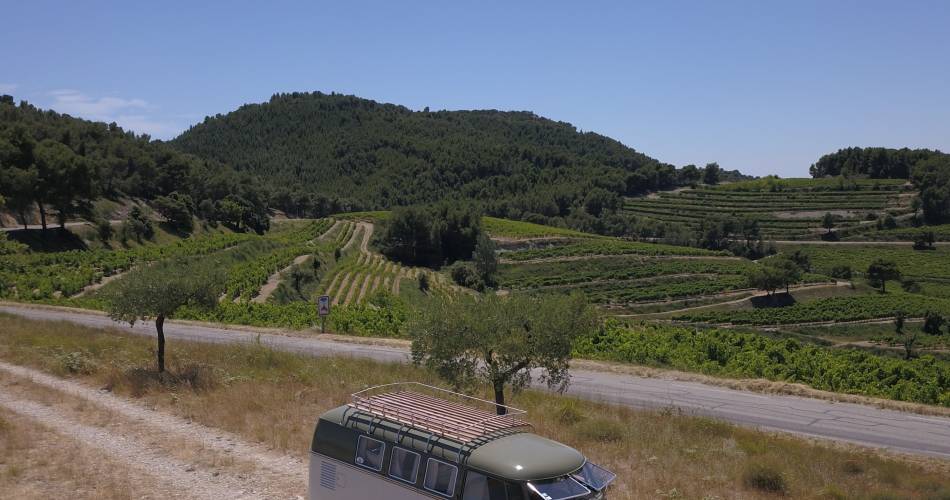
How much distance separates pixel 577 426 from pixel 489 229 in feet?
368

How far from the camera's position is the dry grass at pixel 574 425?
1330cm

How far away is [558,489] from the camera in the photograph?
757 centimetres

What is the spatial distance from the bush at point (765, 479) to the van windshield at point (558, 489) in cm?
734

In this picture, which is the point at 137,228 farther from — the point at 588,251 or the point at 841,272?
the point at 841,272

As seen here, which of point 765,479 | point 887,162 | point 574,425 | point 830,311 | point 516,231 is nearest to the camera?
point 765,479

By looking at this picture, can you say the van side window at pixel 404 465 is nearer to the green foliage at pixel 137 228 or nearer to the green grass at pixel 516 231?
the green foliage at pixel 137 228

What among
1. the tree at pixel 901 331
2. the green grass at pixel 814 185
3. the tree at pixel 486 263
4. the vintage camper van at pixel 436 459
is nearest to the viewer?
the vintage camper van at pixel 436 459

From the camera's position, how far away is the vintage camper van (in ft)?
25.1

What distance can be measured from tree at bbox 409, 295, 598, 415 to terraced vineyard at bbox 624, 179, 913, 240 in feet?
443

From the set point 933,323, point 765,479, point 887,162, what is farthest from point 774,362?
point 887,162

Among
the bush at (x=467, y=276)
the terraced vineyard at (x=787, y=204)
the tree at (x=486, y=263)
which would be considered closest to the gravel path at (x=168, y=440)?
the bush at (x=467, y=276)

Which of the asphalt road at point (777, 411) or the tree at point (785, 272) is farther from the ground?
the asphalt road at point (777, 411)

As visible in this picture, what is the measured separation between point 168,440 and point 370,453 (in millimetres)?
7924

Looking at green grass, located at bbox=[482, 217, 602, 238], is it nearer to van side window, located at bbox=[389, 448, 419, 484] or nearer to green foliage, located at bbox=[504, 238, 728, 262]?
green foliage, located at bbox=[504, 238, 728, 262]
